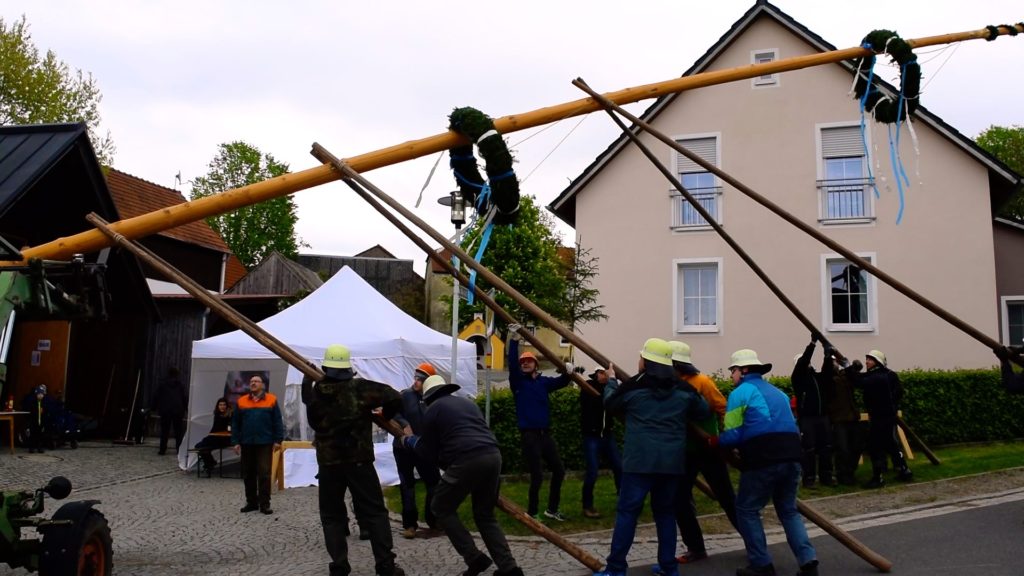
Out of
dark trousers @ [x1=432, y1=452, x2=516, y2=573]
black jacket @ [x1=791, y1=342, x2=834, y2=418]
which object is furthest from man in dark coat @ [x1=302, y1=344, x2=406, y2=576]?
black jacket @ [x1=791, y1=342, x2=834, y2=418]

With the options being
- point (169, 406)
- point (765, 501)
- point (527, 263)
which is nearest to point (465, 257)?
point (765, 501)

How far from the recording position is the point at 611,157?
2186 centimetres

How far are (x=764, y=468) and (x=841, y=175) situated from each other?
15.7 m

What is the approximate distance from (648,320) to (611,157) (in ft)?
13.9

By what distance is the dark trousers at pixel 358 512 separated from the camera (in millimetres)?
7285

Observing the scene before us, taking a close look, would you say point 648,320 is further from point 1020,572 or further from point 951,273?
point 1020,572

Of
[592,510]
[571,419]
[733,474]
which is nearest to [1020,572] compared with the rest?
[592,510]

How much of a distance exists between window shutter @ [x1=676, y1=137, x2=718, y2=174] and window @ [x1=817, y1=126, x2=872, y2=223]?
8.29 ft

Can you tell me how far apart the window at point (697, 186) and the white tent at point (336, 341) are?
8582 mm

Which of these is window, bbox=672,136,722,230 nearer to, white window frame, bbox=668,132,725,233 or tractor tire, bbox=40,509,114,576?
white window frame, bbox=668,132,725,233

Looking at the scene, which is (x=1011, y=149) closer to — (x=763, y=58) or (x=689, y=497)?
(x=763, y=58)

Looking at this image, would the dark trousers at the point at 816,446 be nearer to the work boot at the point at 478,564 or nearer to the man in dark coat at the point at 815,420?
the man in dark coat at the point at 815,420

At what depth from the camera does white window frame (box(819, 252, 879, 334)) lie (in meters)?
20.2

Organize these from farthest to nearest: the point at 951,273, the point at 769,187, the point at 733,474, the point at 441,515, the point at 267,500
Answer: the point at 769,187
the point at 951,273
the point at 733,474
the point at 267,500
the point at 441,515
